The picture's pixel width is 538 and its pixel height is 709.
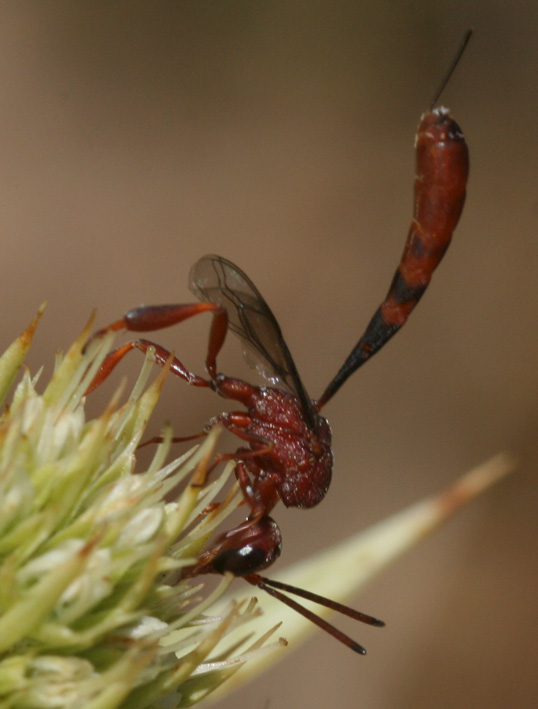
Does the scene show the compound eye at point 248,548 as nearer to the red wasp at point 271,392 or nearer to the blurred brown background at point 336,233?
the red wasp at point 271,392

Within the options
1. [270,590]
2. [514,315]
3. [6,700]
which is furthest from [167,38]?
[6,700]

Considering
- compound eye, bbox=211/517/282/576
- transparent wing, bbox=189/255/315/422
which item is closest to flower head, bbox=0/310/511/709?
compound eye, bbox=211/517/282/576

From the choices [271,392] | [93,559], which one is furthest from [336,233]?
[93,559]

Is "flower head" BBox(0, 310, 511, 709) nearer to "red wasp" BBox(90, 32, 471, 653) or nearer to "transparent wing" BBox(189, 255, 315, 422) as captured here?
"red wasp" BBox(90, 32, 471, 653)

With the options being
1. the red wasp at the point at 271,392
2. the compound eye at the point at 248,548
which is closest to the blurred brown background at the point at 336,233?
the red wasp at the point at 271,392

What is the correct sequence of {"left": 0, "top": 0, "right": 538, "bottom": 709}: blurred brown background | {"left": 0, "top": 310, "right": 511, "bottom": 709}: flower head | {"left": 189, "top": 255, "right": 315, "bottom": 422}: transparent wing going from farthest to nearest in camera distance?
{"left": 0, "top": 0, "right": 538, "bottom": 709}: blurred brown background, {"left": 189, "top": 255, "right": 315, "bottom": 422}: transparent wing, {"left": 0, "top": 310, "right": 511, "bottom": 709}: flower head

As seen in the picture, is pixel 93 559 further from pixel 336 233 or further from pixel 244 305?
pixel 336 233

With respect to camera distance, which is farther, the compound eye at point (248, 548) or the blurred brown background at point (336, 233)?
the blurred brown background at point (336, 233)

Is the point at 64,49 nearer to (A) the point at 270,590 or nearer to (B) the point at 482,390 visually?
(B) the point at 482,390
